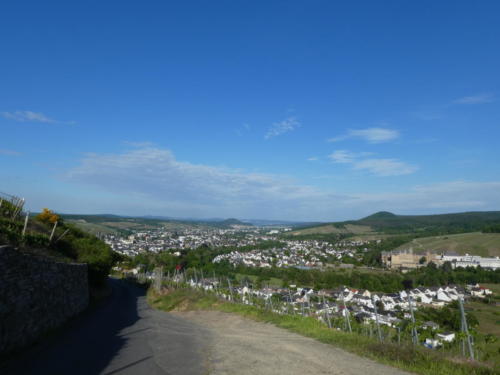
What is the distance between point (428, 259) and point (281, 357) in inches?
4051

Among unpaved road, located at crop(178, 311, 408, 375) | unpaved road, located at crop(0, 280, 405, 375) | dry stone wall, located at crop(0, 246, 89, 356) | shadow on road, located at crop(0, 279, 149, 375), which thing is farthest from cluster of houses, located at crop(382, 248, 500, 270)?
dry stone wall, located at crop(0, 246, 89, 356)

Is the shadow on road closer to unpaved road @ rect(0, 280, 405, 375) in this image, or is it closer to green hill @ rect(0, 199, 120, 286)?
unpaved road @ rect(0, 280, 405, 375)

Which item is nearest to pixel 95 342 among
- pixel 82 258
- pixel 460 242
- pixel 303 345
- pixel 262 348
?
pixel 262 348

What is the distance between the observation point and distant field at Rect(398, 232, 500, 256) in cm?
9781

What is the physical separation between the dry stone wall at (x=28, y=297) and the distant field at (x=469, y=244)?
111952 millimetres

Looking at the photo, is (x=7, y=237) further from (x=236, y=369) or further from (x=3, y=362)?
(x=236, y=369)

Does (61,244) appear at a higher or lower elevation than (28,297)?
higher

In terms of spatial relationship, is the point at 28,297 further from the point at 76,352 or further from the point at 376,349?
the point at 376,349

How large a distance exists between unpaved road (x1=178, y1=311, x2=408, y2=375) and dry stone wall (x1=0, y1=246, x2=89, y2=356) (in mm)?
4924

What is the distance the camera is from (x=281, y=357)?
311 inches

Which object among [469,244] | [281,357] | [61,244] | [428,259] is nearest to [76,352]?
[281,357]

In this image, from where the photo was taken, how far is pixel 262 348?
887cm

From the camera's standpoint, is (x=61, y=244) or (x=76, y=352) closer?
(x=76, y=352)

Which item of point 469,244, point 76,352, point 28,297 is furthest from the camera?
point 469,244
